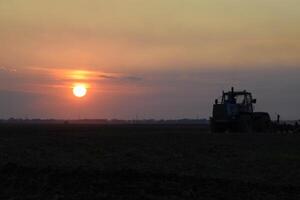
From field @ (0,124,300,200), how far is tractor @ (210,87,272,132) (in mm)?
20683

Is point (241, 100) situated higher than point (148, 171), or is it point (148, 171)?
point (241, 100)

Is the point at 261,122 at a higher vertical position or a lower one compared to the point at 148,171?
higher

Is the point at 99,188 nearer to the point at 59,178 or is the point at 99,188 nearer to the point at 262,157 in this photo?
the point at 59,178

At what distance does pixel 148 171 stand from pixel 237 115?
115 feet

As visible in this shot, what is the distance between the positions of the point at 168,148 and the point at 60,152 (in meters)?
5.66

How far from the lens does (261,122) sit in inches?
2263

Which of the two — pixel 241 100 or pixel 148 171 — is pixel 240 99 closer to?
pixel 241 100

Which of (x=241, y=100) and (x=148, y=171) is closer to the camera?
Result: (x=148, y=171)

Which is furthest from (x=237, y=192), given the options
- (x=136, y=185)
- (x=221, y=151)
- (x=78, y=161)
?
(x=221, y=151)

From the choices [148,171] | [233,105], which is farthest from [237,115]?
[148,171]

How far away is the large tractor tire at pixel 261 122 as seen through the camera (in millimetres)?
57438

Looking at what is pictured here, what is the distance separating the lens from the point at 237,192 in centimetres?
1797

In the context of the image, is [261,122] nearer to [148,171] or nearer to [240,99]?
[240,99]

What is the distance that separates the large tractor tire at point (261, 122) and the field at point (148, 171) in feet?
69.7
